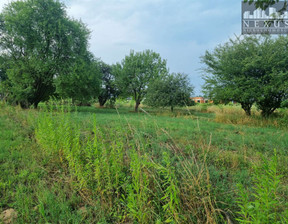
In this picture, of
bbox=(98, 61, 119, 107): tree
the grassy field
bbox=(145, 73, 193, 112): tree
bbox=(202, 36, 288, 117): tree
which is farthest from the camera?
bbox=(98, 61, 119, 107): tree

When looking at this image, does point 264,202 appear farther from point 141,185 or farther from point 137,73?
point 137,73

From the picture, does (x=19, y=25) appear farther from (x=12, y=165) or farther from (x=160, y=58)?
(x=160, y=58)

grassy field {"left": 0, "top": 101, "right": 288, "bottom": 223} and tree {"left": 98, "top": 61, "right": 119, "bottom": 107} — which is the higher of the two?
tree {"left": 98, "top": 61, "right": 119, "bottom": 107}

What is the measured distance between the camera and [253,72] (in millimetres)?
12172

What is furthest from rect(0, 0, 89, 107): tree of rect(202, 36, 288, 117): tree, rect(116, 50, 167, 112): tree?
rect(202, 36, 288, 117): tree

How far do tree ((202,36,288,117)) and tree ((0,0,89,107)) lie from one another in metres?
14.8

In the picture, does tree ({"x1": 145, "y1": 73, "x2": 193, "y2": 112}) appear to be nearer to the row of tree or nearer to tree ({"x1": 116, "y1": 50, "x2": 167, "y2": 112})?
the row of tree

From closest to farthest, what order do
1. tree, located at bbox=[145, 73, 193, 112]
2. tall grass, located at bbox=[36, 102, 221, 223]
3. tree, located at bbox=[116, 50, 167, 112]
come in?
tall grass, located at bbox=[36, 102, 221, 223], tree, located at bbox=[145, 73, 193, 112], tree, located at bbox=[116, 50, 167, 112]

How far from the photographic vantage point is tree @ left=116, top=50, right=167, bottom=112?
28.4m

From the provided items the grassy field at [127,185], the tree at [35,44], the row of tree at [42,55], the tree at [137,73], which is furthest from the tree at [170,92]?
the grassy field at [127,185]

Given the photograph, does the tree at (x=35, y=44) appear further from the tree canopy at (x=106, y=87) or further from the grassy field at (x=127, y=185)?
the tree canopy at (x=106, y=87)

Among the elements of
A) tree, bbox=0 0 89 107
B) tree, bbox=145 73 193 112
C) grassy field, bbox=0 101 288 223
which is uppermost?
tree, bbox=0 0 89 107

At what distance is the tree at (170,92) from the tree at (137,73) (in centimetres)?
475

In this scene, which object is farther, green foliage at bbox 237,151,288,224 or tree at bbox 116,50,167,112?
tree at bbox 116,50,167,112
